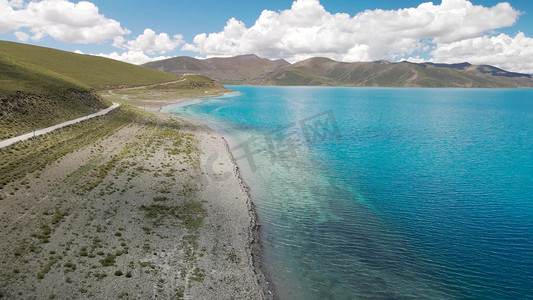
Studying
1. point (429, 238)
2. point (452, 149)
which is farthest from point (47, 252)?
point (452, 149)

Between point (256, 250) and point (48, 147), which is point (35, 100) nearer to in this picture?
point (48, 147)

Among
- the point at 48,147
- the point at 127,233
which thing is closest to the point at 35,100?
the point at 48,147

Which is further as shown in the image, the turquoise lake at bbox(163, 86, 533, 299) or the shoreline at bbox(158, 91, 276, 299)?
the turquoise lake at bbox(163, 86, 533, 299)

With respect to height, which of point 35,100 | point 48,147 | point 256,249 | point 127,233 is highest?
point 35,100

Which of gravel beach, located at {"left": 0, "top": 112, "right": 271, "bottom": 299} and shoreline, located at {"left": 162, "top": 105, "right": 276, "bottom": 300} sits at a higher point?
gravel beach, located at {"left": 0, "top": 112, "right": 271, "bottom": 299}

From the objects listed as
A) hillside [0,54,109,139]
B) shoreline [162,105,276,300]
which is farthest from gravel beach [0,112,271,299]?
hillside [0,54,109,139]

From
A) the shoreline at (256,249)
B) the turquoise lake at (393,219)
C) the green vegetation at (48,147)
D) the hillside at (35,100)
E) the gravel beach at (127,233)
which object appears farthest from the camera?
the hillside at (35,100)

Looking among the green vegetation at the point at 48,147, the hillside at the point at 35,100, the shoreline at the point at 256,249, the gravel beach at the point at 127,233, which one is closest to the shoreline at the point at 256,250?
the shoreline at the point at 256,249

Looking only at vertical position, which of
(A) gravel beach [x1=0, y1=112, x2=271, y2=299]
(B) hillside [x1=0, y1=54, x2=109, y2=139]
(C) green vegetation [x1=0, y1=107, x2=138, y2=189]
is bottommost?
(A) gravel beach [x1=0, y1=112, x2=271, y2=299]

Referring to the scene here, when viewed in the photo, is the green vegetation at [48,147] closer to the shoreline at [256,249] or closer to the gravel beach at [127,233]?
the gravel beach at [127,233]

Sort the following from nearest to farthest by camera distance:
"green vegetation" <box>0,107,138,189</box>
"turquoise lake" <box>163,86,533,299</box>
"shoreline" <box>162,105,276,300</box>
A: "shoreline" <box>162,105,276,300</box> → "turquoise lake" <box>163,86,533,299</box> → "green vegetation" <box>0,107,138,189</box>

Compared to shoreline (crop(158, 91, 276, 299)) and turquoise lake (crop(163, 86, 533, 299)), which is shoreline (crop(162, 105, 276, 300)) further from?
turquoise lake (crop(163, 86, 533, 299))
